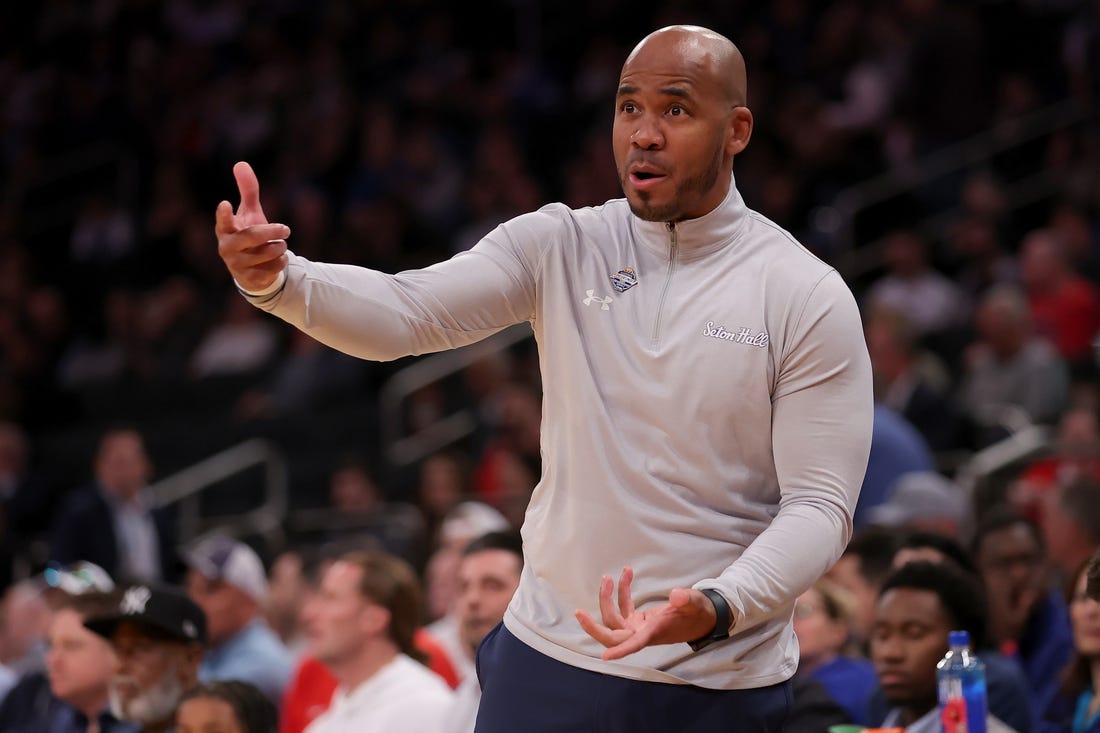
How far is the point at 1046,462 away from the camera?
7.74 meters

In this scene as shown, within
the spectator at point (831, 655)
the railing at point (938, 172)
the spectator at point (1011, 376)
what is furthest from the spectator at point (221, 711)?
the railing at point (938, 172)

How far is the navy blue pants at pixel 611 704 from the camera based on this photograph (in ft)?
9.16

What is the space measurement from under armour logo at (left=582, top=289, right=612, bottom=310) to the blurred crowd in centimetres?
192

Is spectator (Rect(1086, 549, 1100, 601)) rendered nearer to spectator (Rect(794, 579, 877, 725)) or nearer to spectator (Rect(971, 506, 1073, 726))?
spectator (Rect(794, 579, 877, 725))

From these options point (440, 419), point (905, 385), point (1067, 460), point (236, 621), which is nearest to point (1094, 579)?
point (1067, 460)

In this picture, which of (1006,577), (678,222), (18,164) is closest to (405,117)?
(18,164)

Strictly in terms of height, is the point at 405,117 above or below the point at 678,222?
above

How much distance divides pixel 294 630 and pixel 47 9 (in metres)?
9.68

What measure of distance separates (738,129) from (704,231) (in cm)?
18

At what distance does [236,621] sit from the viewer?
704cm

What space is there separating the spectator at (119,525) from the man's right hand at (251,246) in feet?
22.3

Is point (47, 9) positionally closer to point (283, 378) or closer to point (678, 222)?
point (283, 378)

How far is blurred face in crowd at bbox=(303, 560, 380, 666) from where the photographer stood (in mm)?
5551

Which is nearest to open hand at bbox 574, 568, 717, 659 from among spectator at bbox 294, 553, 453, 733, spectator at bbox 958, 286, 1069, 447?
spectator at bbox 294, 553, 453, 733
